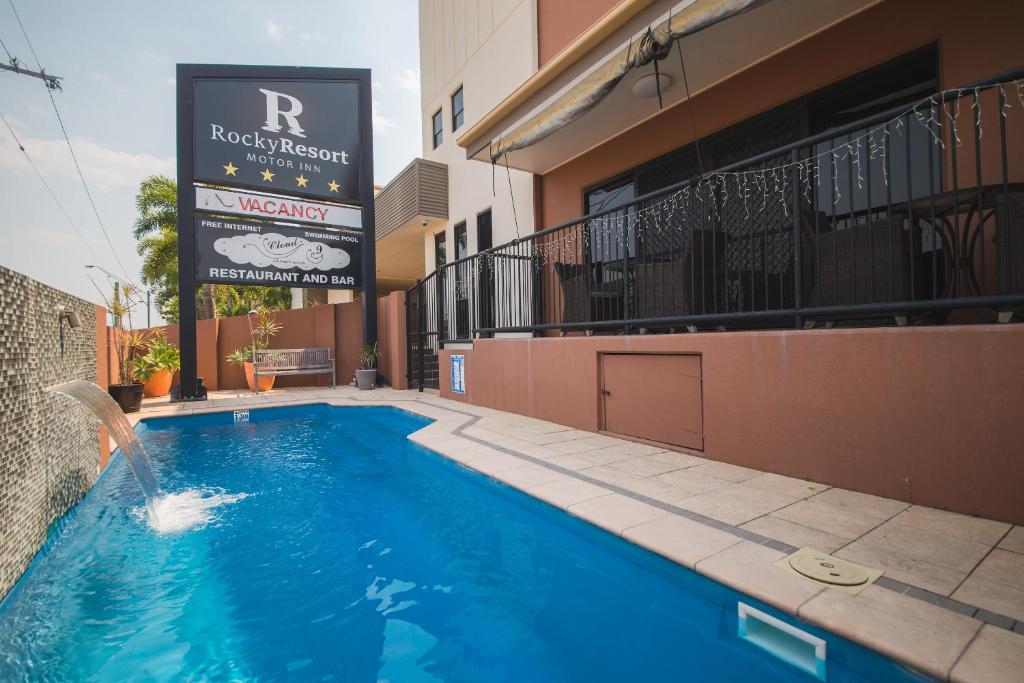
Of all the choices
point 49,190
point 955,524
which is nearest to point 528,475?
point 955,524

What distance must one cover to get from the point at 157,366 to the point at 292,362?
8.04 ft

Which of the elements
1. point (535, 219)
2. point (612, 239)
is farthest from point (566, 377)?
point (535, 219)

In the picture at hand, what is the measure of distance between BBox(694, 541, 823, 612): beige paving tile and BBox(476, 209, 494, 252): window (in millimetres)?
8003

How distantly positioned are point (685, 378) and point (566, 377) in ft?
5.06

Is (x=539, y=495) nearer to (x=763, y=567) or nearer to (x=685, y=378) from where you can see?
(x=763, y=567)

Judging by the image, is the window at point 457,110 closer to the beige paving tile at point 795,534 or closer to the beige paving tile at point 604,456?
the beige paving tile at point 604,456

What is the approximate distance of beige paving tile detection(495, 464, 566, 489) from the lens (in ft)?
10.3

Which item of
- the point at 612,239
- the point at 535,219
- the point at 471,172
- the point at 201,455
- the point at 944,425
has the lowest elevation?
the point at 201,455

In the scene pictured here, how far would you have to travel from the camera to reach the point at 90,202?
19.4 metres

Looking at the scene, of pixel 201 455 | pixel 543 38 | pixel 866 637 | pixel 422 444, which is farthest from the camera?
pixel 543 38

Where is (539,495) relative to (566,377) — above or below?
below

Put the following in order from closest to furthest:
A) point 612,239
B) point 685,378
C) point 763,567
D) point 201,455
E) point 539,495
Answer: point 763,567 < point 539,495 < point 685,378 < point 201,455 < point 612,239

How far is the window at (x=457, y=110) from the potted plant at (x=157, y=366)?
785 cm

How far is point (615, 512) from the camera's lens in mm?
2529
